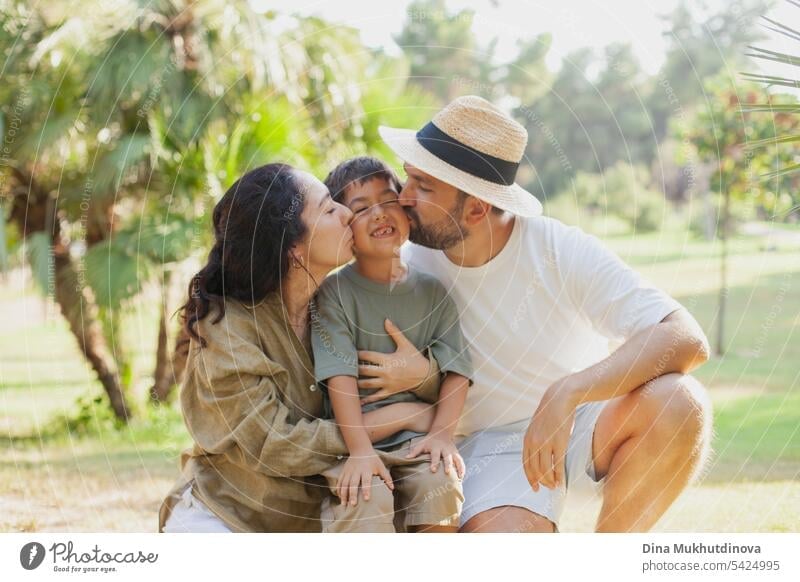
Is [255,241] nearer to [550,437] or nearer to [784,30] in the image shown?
[550,437]

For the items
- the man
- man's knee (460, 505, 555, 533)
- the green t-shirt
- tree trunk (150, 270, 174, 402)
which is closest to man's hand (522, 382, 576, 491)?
the man

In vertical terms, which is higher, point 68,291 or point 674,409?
point 674,409

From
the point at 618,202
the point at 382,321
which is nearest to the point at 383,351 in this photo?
the point at 382,321

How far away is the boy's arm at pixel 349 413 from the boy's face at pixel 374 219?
0.40 m

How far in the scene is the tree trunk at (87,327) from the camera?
267 inches

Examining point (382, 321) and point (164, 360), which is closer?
point (382, 321)

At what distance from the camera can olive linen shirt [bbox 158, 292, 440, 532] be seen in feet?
9.07

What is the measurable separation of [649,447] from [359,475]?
846mm

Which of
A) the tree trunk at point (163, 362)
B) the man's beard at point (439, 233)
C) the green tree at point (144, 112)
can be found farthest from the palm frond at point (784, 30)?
the tree trunk at point (163, 362)

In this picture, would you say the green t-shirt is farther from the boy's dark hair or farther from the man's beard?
the boy's dark hair

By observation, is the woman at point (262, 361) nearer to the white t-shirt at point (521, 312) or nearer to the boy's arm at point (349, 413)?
the boy's arm at point (349, 413)

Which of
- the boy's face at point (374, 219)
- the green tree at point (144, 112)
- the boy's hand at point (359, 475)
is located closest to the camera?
the boy's hand at point (359, 475)

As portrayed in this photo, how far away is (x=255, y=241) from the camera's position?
2.91 meters
